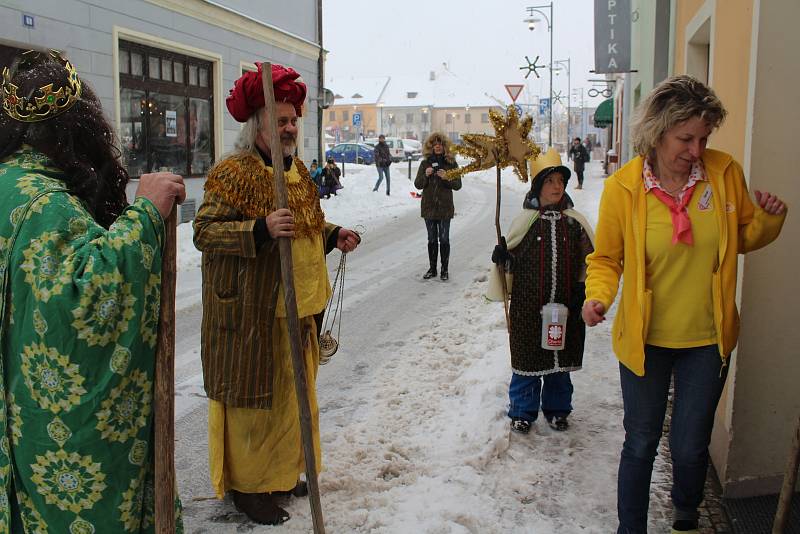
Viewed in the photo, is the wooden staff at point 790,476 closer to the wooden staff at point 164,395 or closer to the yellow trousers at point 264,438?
the yellow trousers at point 264,438

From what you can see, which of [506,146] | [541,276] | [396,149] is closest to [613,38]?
[506,146]

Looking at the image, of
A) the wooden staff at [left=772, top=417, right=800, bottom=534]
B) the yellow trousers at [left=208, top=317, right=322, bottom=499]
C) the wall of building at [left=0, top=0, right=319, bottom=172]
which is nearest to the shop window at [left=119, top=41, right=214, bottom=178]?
the wall of building at [left=0, top=0, right=319, bottom=172]

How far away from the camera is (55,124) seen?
2.14m

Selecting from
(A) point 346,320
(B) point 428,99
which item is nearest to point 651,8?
(A) point 346,320

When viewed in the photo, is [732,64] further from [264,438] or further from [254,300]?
[264,438]

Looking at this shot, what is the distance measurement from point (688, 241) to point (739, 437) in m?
1.24

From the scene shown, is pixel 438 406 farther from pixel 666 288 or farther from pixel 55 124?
pixel 55 124

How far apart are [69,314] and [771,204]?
2.47m

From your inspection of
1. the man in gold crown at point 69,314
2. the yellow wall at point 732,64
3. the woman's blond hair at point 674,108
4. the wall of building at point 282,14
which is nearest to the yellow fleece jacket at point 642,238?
the woman's blond hair at point 674,108

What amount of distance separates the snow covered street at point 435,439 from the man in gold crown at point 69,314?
144 cm

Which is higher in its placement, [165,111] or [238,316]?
[165,111]

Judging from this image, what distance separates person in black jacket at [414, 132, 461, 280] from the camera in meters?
9.66

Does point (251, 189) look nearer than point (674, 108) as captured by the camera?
No

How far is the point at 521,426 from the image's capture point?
14.5 feet
